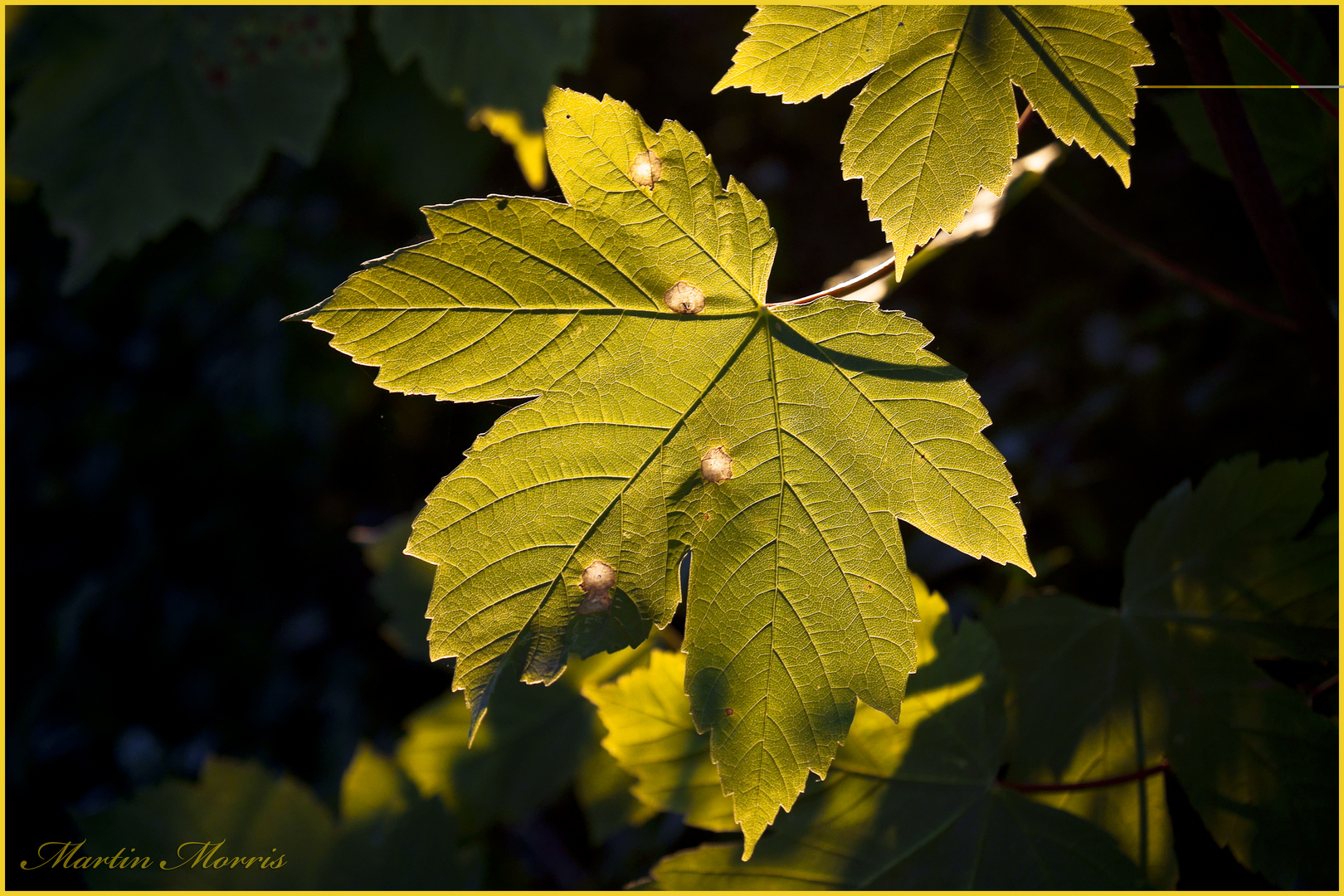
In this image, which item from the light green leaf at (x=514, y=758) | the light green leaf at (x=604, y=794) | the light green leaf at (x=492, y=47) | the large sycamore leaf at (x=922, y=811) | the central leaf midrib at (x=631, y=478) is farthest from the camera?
the light green leaf at (x=514, y=758)

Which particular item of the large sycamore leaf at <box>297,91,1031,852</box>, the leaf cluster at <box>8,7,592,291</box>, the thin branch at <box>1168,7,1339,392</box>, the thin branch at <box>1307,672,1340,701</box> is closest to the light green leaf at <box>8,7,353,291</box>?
the leaf cluster at <box>8,7,592,291</box>

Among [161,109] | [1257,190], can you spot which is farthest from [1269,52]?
[161,109]

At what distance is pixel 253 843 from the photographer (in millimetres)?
965

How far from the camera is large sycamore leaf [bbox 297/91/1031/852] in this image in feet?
1.82

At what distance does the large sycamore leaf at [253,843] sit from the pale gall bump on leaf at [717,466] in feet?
2.11

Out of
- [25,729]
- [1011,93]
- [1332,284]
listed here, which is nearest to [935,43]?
[1011,93]

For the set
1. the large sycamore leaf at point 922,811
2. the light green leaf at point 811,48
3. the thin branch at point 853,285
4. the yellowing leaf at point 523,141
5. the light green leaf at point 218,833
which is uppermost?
the light green leaf at point 811,48

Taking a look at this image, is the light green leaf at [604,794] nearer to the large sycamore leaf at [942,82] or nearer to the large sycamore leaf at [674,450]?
the large sycamore leaf at [674,450]

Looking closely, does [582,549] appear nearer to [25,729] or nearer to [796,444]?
[796,444]

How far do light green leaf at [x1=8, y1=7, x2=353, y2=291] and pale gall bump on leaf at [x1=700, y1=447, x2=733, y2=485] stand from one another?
0.94m

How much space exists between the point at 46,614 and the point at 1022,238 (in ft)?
8.78

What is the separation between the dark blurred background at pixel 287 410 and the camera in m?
1.89

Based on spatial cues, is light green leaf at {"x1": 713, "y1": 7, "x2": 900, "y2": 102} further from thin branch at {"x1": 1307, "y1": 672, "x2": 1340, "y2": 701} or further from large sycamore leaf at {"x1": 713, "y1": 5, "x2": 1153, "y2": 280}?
thin branch at {"x1": 1307, "y1": 672, "x2": 1340, "y2": 701}

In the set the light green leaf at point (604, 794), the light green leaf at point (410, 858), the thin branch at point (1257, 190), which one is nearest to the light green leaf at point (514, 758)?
the light green leaf at point (604, 794)
